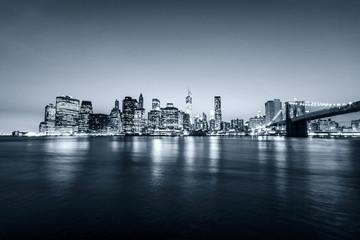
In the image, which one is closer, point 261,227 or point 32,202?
point 261,227

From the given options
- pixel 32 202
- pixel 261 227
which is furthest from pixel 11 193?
pixel 261 227

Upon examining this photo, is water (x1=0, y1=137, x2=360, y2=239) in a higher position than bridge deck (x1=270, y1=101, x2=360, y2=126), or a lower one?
lower

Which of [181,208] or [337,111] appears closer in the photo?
[181,208]

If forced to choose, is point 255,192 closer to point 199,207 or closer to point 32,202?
point 199,207

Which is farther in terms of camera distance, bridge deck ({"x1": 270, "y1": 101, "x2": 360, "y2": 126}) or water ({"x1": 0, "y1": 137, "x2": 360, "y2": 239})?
bridge deck ({"x1": 270, "y1": 101, "x2": 360, "y2": 126})

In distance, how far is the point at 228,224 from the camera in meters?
7.08

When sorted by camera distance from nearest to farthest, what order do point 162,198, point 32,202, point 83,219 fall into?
point 83,219 → point 32,202 → point 162,198

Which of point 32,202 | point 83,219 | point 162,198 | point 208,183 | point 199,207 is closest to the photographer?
A: point 83,219

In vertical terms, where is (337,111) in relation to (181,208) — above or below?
above

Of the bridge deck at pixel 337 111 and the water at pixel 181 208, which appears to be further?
the bridge deck at pixel 337 111

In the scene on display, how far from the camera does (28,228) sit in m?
6.81

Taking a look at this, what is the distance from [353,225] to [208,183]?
754cm

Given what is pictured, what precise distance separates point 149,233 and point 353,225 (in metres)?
6.56

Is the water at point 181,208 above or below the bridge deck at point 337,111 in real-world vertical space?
below
